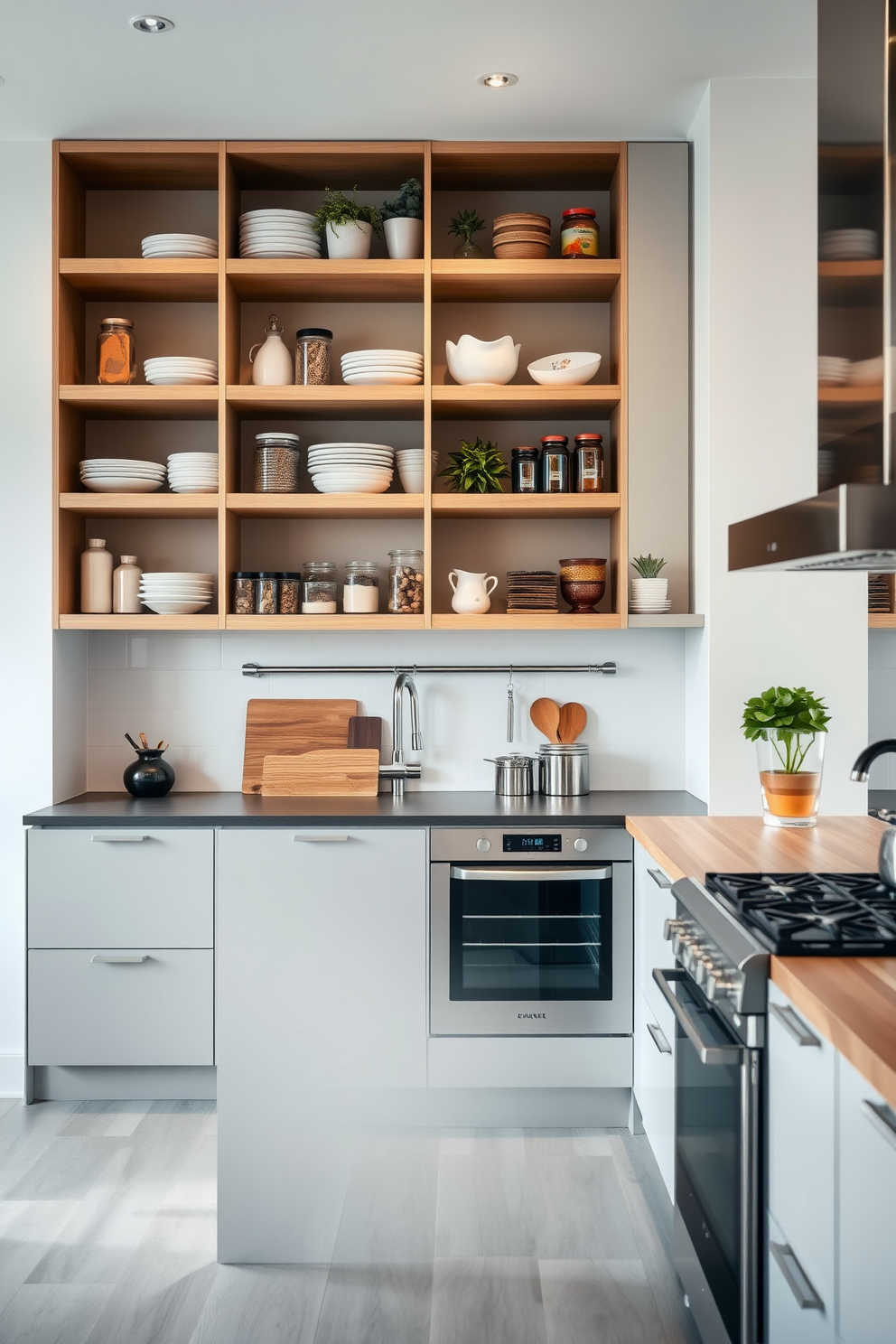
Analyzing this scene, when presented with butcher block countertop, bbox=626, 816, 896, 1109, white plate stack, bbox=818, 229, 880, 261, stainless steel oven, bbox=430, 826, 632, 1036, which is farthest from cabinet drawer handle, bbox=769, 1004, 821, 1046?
stainless steel oven, bbox=430, 826, 632, 1036

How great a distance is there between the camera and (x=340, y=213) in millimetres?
3340

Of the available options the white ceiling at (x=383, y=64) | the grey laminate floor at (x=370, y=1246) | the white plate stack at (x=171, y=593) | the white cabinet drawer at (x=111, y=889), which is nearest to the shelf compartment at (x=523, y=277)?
the white ceiling at (x=383, y=64)

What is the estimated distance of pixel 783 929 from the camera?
1664 mm

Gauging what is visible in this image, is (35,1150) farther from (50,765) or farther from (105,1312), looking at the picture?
(50,765)

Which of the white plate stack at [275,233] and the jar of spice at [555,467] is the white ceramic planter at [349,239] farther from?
the jar of spice at [555,467]

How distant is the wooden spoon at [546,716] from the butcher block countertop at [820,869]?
0.71 meters

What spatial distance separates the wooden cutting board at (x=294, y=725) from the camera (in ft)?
11.9

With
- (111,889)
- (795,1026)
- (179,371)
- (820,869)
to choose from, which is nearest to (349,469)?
(179,371)

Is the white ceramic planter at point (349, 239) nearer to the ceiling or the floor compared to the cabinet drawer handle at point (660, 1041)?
nearer to the ceiling

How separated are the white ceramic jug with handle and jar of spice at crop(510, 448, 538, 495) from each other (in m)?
0.31

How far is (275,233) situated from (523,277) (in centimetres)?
78

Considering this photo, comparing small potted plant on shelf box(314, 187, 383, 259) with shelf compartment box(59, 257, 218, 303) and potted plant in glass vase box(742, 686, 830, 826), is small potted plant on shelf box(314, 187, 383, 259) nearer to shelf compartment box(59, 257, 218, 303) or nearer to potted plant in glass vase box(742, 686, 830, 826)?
shelf compartment box(59, 257, 218, 303)

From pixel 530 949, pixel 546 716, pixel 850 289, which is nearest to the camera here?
pixel 850 289

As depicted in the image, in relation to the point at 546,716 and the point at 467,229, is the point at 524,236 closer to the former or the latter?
the point at 467,229
